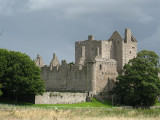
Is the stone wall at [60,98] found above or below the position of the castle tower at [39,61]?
below

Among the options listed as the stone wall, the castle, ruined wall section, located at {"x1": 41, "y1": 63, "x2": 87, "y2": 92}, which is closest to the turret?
the castle

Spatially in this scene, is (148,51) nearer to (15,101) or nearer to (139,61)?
(139,61)

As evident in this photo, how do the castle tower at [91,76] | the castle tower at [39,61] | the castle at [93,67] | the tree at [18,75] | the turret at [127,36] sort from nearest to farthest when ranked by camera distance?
the tree at [18,75]
the castle tower at [91,76]
the castle at [93,67]
the turret at [127,36]
the castle tower at [39,61]

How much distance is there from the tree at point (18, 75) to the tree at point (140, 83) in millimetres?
14779

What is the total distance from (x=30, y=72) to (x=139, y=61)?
773 inches

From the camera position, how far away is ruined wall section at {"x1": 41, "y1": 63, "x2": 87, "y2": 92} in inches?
2881

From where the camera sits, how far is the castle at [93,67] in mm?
72125

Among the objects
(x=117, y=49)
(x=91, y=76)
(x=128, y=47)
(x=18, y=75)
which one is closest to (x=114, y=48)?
(x=117, y=49)

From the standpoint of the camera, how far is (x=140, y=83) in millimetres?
67812

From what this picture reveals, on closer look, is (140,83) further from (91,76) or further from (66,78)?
(66,78)

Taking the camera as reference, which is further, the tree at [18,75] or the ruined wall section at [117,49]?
the ruined wall section at [117,49]

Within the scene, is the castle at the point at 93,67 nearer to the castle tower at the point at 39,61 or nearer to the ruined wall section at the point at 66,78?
the ruined wall section at the point at 66,78

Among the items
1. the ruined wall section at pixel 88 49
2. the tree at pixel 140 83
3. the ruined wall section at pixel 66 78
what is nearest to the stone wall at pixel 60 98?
the ruined wall section at pixel 66 78

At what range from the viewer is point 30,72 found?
6312cm
